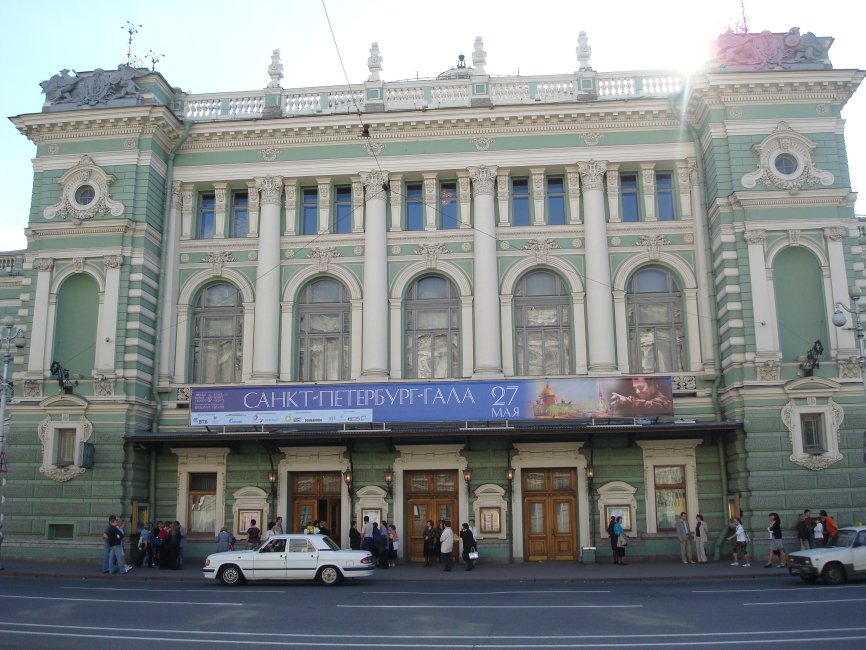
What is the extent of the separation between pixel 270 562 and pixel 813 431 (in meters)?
17.6

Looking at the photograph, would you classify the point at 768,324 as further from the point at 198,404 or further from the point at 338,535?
the point at 198,404

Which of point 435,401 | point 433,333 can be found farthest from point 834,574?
point 433,333

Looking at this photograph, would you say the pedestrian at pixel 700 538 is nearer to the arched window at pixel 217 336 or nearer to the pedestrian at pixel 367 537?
the pedestrian at pixel 367 537

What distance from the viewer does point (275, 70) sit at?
34.3 metres

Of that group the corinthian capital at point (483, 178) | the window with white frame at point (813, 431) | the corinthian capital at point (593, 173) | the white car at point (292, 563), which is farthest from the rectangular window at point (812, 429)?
the white car at point (292, 563)

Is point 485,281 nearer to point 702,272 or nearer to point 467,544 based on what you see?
point 702,272

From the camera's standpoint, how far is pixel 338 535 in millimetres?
30781

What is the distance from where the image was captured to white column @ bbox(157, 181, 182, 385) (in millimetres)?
32156

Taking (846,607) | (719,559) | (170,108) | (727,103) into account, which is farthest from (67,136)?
(846,607)

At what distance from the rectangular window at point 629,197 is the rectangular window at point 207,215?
15661mm

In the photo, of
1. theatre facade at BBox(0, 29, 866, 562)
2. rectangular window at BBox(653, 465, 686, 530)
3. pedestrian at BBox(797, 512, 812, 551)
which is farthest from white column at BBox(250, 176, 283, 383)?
pedestrian at BBox(797, 512, 812, 551)

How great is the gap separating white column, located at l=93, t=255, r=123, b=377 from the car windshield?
2313 cm

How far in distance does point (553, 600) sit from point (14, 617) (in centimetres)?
1105

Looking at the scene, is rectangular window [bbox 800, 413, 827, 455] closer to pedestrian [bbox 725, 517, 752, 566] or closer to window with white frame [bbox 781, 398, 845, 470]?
window with white frame [bbox 781, 398, 845, 470]
